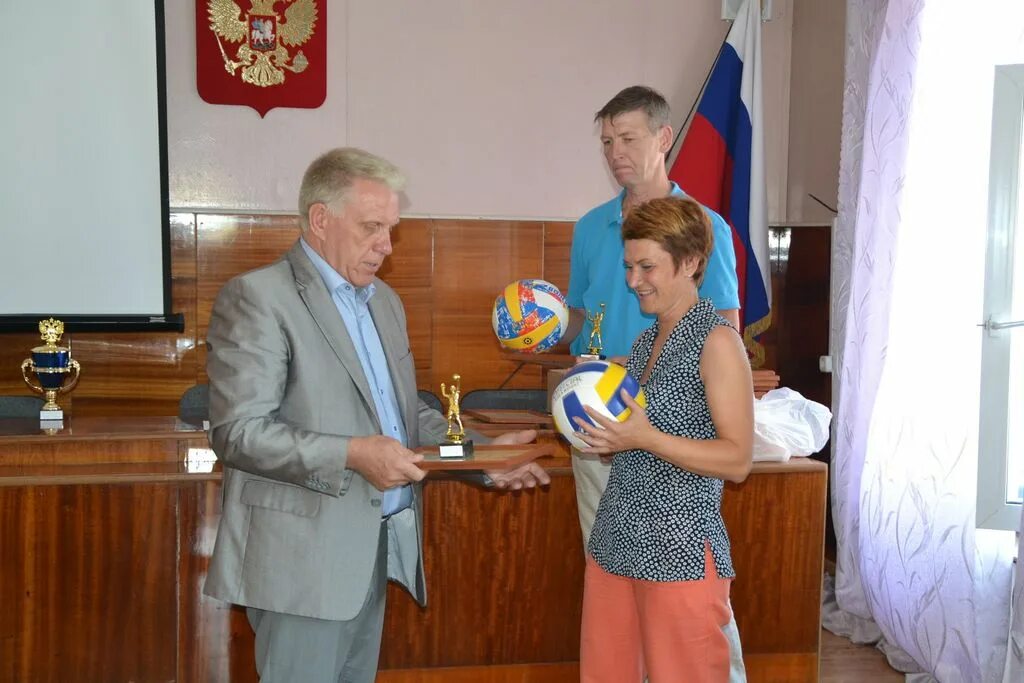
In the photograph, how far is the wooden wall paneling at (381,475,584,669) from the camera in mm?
3527

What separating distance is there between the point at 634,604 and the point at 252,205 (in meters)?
3.30

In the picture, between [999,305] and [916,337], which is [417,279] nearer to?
[916,337]

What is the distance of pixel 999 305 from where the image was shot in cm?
366

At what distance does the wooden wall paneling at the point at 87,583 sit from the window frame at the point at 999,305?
2.79 metres

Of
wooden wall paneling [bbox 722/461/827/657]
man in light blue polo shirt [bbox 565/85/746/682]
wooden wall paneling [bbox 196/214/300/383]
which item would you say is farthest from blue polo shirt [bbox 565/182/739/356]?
wooden wall paneling [bbox 196/214/300/383]

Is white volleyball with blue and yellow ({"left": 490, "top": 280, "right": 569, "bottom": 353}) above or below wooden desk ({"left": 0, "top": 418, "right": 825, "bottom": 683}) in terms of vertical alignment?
above

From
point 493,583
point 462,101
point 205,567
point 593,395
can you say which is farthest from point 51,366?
point 593,395

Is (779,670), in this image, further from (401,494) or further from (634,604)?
(401,494)

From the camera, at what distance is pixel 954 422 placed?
379 centimetres

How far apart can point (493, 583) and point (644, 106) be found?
1.67 m

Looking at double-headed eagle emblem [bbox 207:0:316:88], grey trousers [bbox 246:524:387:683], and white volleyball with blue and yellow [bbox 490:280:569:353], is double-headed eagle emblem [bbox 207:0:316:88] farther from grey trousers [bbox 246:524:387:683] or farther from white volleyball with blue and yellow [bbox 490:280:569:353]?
grey trousers [bbox 246:524:387:683]

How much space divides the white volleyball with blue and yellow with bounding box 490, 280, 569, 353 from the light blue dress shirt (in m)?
0.78

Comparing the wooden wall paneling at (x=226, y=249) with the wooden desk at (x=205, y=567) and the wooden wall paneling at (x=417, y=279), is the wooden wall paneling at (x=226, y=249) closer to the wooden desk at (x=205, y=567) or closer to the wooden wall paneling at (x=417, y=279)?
the wooden wall paneling at (x=417, y=279)

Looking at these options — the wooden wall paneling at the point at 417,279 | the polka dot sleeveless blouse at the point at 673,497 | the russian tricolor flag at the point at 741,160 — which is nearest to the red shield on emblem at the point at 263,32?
the wooden wall paneling at the point at 417,279
